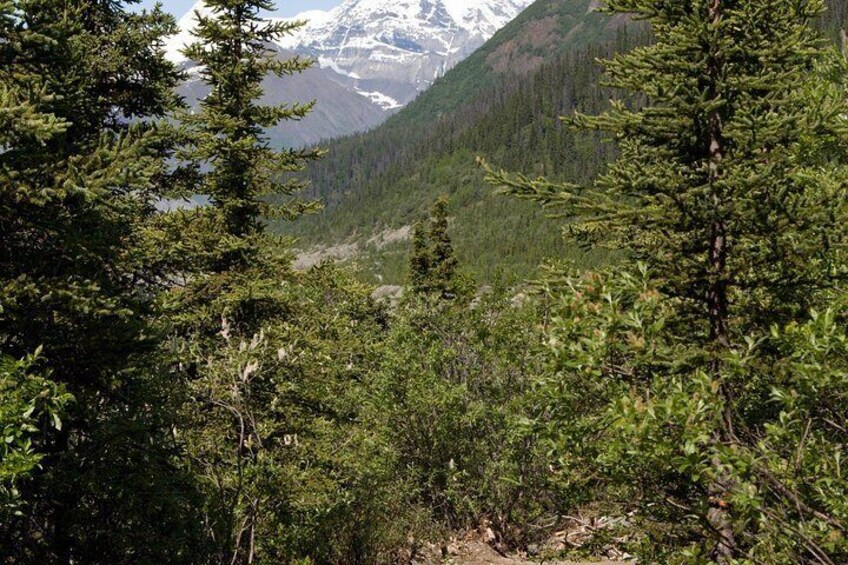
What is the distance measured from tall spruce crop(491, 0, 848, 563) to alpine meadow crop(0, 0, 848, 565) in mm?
44

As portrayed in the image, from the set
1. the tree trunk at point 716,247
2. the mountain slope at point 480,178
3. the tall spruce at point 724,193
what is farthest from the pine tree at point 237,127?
the mountain slope at point 480,178

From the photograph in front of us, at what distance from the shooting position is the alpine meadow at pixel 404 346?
15.4 ft

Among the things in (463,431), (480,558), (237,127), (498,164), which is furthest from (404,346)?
(498,164)

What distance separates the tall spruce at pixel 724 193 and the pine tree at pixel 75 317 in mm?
4652

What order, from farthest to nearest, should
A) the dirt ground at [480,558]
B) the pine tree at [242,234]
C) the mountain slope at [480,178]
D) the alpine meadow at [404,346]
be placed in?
1. the mountain slope at [480,178]
2. the dirt ground at [480,558]
3. the pine tree at [242,234]
4. the alpine meadow at [404,346]

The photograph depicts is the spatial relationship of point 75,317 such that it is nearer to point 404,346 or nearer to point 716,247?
point 716,247

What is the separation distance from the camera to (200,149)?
12.6m

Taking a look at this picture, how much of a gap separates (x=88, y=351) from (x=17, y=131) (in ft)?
8.50

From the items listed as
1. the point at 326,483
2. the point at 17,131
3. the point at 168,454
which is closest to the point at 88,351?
the point at 168,454

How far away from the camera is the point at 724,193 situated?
7.08 meters

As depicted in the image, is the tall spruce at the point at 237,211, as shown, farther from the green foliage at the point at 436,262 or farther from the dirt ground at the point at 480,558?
the green foliage at the point at 436,262

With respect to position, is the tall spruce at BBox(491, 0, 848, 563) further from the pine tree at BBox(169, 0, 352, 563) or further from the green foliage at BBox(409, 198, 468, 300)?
the green foliage at BBox(409, 198, 468, 300)

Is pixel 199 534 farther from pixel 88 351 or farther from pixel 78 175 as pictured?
pixel 78 175

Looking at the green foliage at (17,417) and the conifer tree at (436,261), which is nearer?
the green foliage at (17,417)
